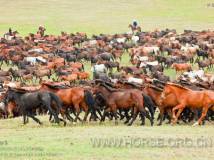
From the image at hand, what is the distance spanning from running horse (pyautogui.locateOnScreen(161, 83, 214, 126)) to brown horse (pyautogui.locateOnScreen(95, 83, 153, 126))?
2.83 ft

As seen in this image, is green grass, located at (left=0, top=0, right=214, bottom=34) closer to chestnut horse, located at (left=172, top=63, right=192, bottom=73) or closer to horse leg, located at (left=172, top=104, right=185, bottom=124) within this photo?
chestnut horse, located at (left=172, top=63, right=192, bottom=73)

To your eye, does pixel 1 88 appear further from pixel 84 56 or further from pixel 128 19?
pixel 128 19

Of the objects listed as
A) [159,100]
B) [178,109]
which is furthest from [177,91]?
[159,100]

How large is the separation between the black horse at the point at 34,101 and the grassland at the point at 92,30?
15.9 inches

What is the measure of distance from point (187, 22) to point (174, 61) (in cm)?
2300

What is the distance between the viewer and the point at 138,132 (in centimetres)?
1666

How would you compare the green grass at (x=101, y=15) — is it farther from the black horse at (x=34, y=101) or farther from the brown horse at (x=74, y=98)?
the black horse at (x=34, y=101)

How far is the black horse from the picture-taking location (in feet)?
63.0

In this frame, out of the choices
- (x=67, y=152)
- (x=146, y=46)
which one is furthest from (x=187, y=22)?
(x=67, y=152)

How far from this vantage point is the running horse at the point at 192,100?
1873 centimetres

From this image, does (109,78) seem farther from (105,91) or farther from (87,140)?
(87,140)

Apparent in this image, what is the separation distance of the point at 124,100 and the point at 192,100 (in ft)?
6.35

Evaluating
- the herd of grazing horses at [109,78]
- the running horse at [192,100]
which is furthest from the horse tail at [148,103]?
the running horse at [192,100]

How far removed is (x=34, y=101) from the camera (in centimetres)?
1936
